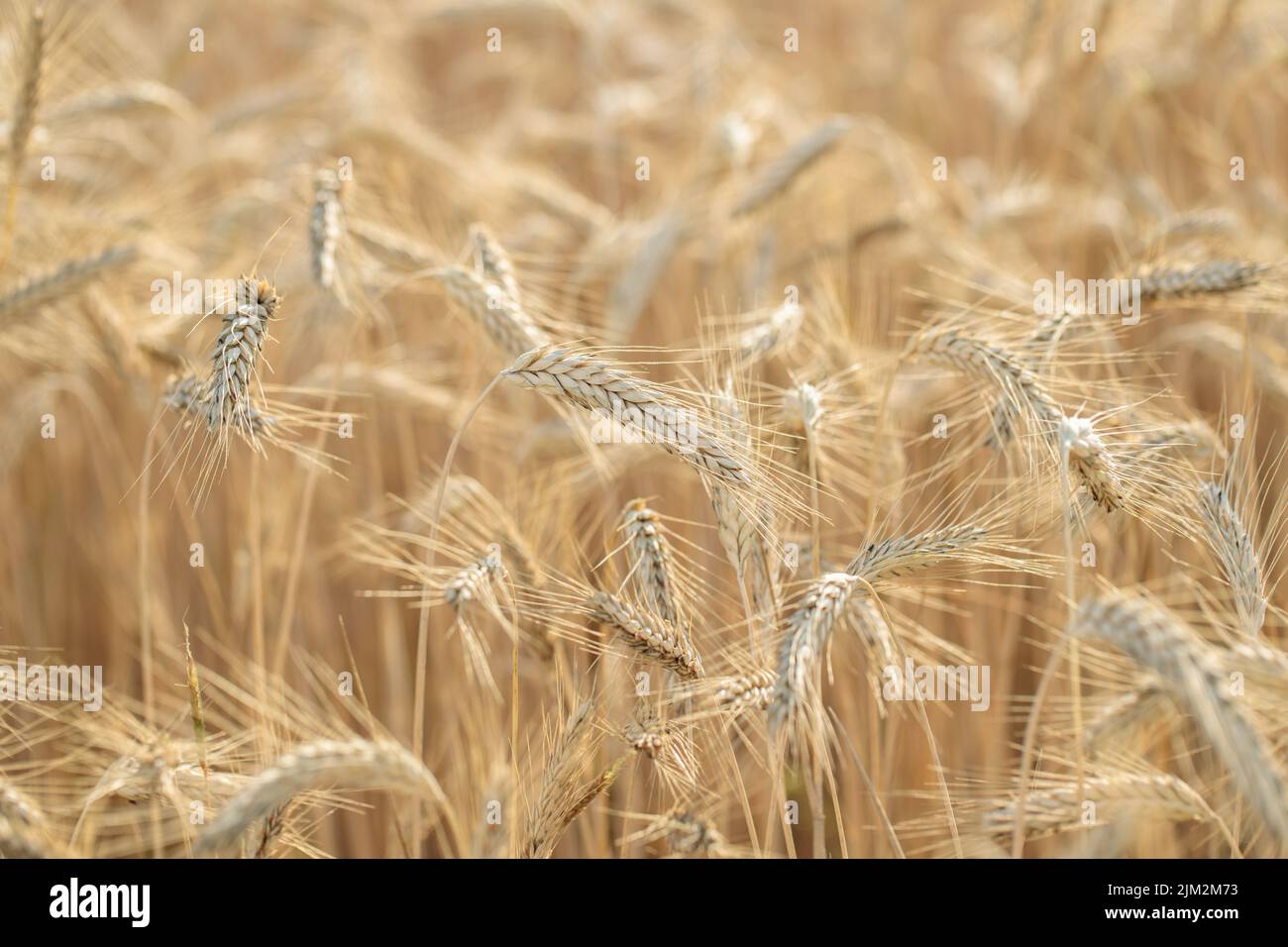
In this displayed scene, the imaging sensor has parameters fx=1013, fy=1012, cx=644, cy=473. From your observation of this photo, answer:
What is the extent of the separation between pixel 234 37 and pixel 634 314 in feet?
14.6

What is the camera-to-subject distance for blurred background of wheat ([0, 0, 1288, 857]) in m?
1.58

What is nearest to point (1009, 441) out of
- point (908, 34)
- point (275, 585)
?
point (275, 585)

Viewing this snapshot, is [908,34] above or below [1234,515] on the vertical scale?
above

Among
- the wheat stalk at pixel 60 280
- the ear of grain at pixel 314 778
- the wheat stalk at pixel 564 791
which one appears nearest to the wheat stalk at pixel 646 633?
the wheat stalk at pixel 564 791

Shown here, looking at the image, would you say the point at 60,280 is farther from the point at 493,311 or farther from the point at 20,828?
the point at 20,828

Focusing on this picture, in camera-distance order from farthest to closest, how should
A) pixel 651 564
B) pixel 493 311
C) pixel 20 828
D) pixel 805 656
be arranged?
pixel 493 311 → pixel 651 564 → pixel 20 828 → pixel 805 656

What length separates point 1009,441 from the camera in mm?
1762

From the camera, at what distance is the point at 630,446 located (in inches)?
87.5

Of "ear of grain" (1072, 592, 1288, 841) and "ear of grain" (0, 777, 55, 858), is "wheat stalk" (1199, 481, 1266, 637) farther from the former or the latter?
"ear of grain" (0, 777, 55, 858)

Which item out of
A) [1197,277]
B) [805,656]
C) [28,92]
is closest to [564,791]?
[805,656]

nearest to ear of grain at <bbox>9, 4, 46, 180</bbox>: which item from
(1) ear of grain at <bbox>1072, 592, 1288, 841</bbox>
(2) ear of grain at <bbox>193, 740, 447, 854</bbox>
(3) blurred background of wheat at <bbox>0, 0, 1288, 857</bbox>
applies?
(3) blurred background of wheat at <bbox>0, 0, 1288, 857</bbox>

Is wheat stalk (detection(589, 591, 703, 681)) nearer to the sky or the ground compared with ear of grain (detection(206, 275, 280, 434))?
nearer to the ground
